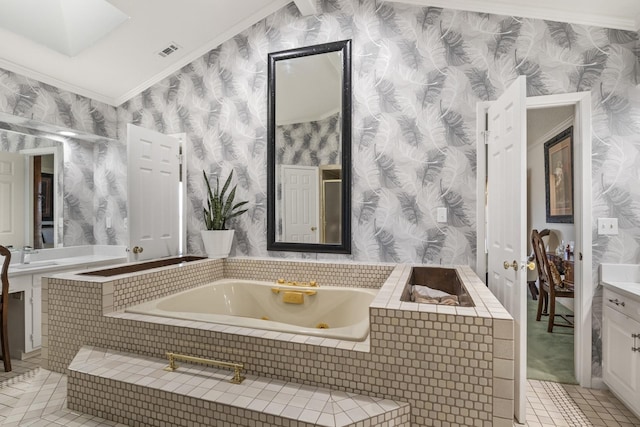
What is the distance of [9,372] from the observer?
8.07 feet

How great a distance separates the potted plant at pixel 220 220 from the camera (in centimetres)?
287

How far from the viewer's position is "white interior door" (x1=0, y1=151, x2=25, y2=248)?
2.98 metres

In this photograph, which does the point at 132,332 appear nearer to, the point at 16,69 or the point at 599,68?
the point at 16,69

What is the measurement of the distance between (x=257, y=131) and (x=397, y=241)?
1.51 m

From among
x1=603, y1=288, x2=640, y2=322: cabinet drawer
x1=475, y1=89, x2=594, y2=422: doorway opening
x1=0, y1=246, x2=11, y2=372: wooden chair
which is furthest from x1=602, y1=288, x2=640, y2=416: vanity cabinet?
x1=0, y1=246, x2=11, y2=372: wooden chair

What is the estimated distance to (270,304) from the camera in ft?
8.43

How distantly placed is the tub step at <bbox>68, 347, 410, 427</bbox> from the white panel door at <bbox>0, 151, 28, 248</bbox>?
2.10 meters

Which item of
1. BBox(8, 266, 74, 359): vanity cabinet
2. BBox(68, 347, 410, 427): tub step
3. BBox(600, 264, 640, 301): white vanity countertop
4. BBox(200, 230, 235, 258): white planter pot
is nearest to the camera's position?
BBox(68, 347, 410, 427): tub step

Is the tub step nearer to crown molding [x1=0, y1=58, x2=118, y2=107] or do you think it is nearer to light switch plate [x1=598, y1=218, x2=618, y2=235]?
light switch plate [x1=598, y1=218, x2=618, y2=235]

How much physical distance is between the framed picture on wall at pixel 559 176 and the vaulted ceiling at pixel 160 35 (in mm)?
1885

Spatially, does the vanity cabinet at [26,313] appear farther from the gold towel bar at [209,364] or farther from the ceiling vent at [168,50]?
the ceiling vent at [168,50]

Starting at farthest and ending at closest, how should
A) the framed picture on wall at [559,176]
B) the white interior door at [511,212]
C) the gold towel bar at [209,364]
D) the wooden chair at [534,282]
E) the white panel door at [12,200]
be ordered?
1. the wooden chair at [534,282]
2. the framed picture on wall at [559,176]
3. the white panel door at [12,200]
4. the white interior door at [511,212]
5. the gold towel bar at [209,364]

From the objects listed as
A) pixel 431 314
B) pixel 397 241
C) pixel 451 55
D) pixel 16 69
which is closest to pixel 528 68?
pixel 451 55

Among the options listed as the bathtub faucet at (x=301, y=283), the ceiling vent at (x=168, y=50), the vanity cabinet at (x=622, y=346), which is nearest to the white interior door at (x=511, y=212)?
the vanity cabinet at (x=622, y=346)
